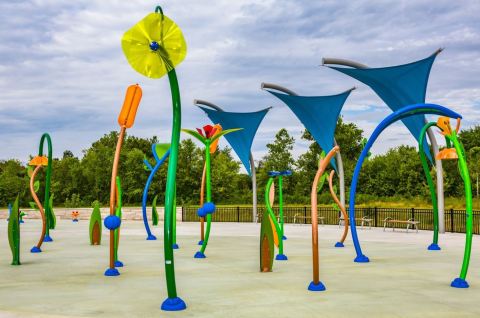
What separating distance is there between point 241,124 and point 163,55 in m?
16.9

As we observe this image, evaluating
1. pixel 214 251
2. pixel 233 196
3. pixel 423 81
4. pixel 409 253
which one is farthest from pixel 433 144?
pixel 233 196

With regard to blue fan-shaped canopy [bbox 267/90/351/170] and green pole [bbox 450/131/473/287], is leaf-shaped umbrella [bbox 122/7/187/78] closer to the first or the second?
green pole [bbox 450/131/473/287]

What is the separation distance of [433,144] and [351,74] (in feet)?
11.7

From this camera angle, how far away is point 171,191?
20.8 feet

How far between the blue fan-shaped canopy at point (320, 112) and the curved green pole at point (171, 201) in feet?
41.8

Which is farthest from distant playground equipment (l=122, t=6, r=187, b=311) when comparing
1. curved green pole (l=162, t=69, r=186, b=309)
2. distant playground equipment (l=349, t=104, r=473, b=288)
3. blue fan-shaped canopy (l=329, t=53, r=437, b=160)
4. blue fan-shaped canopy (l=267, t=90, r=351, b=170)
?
blue fan-shaped canopy (l=267, t=90, r=351, b=170)

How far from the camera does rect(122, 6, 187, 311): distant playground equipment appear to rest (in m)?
6.38

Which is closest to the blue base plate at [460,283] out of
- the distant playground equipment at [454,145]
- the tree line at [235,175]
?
the distant playground equipment at [454,145]

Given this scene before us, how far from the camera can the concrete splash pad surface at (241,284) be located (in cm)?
641

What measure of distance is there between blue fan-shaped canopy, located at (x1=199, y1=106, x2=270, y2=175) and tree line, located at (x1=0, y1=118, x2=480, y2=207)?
629 inches

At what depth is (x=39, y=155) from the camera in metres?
14.3

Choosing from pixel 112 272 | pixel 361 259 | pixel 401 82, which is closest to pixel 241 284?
pixel 112 272

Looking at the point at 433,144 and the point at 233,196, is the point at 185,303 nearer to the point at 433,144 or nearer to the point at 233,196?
the point at 433,144

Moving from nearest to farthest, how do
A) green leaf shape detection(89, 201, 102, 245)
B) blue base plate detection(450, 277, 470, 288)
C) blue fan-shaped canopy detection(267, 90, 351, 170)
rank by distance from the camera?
blue base plate detection(450, 277, 470, 288) < green leaf shape detection(89, 201, 102, 245) < blue fan-shaped canopy detection(267, 90, 351, 170)
